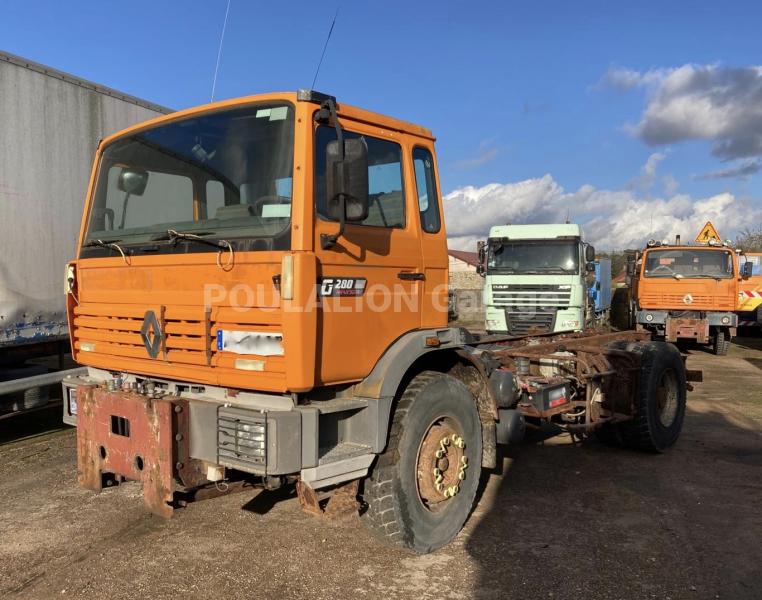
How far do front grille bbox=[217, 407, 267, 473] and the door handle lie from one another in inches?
53.2

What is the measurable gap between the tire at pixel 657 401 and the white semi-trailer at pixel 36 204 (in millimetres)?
5699

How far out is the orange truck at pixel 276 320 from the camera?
10.9ft

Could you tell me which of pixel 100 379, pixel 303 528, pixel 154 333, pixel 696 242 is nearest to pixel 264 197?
pixel 154 333

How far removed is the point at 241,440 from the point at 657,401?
200 inches

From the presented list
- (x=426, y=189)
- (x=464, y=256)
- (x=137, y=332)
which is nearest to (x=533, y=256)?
(x=426, y=189)

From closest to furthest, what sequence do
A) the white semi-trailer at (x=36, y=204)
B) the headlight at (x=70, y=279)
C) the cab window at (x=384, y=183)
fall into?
1. the cab window at (x=384, y=183)
2. the headlight at (x=70, y=279)
3. the white semi-trailer at (x=36, y=204)

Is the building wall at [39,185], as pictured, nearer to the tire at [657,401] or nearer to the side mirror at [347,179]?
the side mirror at [347,179]

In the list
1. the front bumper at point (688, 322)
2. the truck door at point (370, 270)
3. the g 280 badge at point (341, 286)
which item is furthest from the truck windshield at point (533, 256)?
the g 280 badge at point (341, 286)

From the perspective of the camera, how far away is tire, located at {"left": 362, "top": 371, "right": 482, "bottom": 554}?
12.5 ft

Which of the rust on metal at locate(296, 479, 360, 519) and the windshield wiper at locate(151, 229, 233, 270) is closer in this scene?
the windshield wiper at locate(151, 229, 233, 270)

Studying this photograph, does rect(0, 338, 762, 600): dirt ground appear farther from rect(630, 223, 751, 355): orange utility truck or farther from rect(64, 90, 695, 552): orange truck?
rect(630, 223, 751, 355): orange utility truck

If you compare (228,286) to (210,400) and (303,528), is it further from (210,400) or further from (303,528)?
(303,528)

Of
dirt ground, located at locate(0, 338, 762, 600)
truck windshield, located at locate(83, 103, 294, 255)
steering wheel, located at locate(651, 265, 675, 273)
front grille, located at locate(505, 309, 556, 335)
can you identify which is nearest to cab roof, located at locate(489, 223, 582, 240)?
front grille, located at locate(505, 309, 556, 335)

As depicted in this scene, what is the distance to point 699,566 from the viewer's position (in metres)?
3.93
